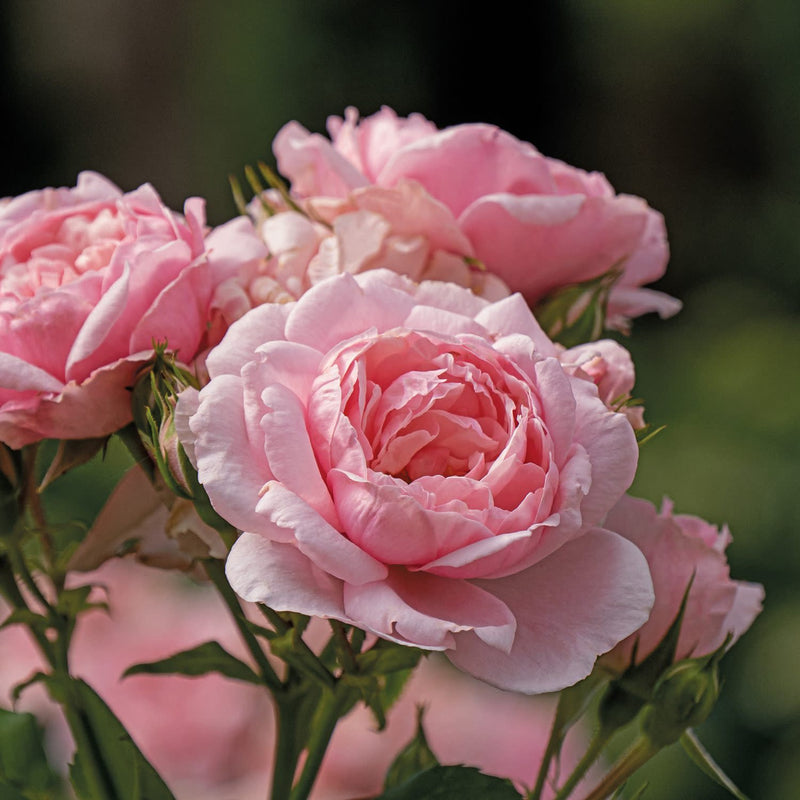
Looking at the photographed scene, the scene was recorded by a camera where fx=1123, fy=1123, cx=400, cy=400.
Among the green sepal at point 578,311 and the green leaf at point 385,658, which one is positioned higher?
the green sepal at point 578,311

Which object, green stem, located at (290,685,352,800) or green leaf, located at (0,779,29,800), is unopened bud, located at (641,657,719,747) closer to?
green stem, located at (290,685,352,800)

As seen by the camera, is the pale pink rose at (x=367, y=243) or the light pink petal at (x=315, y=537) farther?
the pale pink rose at (x=367, y=243)

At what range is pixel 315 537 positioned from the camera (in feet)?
1.03

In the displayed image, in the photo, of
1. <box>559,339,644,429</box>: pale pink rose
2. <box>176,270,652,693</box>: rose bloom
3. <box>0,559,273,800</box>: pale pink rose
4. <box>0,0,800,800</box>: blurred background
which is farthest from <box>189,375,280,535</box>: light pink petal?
<box>0,0,800,800</box>: blurred background

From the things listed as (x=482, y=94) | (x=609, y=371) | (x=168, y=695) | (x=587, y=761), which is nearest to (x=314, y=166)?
(x=609, y=371)

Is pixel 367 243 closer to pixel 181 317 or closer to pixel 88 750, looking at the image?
pixel 181 317

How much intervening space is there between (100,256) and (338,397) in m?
0.13

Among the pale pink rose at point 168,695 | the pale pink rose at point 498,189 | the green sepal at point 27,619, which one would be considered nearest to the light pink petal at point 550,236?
the pale pink rose at point 498,189

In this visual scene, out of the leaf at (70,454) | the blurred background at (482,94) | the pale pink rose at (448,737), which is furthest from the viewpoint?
the blurred background at (482,94)

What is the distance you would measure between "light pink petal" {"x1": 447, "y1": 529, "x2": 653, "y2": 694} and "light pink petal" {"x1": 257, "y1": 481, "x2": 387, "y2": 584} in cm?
4

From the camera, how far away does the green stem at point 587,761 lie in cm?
44

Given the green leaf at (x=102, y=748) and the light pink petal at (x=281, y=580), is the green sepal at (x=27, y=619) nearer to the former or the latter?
the green leaf at (x=102, y=748)

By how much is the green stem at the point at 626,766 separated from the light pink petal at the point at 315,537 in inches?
7.0

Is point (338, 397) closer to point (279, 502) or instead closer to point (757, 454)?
point (279, 502)
